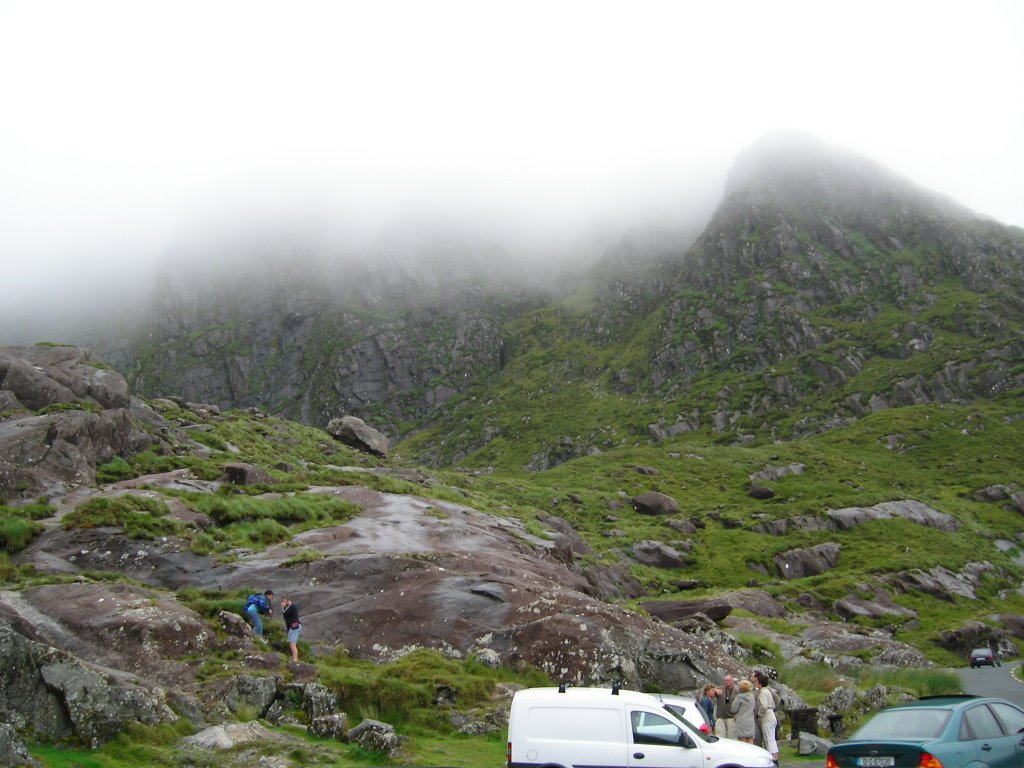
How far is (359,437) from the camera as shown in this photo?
303ft

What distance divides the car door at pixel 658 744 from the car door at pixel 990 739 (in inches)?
227

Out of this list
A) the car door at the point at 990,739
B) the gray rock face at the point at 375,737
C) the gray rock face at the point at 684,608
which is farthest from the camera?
the gray rock face at the point at 684,608

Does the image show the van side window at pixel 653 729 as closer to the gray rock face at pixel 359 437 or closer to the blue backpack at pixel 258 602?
the blue backpack at pixel 258 602

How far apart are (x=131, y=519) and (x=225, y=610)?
10073 mm

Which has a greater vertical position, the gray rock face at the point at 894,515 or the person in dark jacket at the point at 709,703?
the person in dark jacket at the point at 709,703

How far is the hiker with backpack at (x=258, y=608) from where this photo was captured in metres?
27.2

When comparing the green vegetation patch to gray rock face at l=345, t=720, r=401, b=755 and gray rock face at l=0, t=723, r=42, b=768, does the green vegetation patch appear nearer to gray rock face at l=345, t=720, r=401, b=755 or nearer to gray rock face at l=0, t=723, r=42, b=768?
gray rock face at l=345, t=720, r=401, b=755

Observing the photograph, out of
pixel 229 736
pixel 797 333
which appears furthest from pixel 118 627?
pixel 797 333

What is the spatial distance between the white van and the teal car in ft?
8.73

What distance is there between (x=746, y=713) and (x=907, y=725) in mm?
6570

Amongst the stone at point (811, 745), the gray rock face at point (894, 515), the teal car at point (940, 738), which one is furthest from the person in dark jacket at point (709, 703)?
the gray rock face at point (894, 515)

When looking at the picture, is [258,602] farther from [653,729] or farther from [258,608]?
[653,729]

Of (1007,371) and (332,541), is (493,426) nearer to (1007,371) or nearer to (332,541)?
(1007,371)

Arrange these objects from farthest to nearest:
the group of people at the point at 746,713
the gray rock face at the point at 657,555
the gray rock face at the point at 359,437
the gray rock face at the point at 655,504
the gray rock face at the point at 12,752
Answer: the gray rock face at the point at 655,504 → the gray rock face at the point at 359,437 → the gray rock face at the point at 657,555 → the group of people at the point at 746,713 → the gray rock face at the point at 12,752
